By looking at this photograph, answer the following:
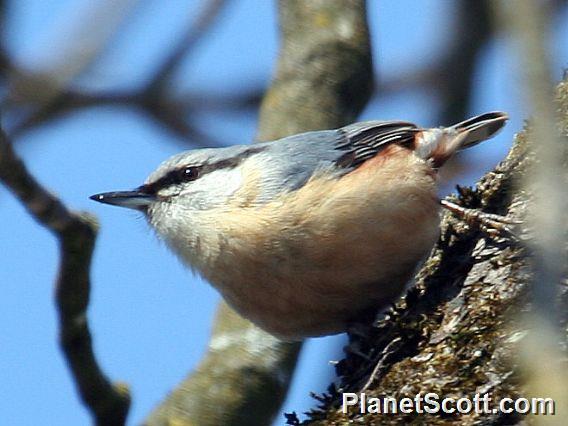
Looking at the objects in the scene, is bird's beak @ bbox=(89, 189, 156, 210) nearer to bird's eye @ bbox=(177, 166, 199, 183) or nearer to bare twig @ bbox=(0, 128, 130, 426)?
bird's eye @ bbox=(177, 166, 199, 183)

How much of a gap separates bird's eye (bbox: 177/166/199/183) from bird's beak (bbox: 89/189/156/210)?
0.13 m

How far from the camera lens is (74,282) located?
2318 mm

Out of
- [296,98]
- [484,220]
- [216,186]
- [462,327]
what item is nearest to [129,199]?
[216,186]

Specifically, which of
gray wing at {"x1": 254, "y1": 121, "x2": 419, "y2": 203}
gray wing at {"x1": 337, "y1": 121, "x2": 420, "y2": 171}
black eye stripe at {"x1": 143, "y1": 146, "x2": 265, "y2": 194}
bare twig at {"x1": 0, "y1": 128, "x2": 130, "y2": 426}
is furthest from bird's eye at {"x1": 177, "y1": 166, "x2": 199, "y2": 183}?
bare twig at {"x1": 0, "y1": 128, "x2": 130, "y2": 426}

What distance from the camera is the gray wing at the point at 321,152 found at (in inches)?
131

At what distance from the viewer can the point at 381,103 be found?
4355 millimetres

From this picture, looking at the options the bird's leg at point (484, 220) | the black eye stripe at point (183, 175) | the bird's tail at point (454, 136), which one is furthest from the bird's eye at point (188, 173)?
the bird's leg at point (484, 220)

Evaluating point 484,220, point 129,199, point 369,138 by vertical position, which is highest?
point 369,138

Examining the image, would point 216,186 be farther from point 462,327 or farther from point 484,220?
point 462,327

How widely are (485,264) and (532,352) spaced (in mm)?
1323

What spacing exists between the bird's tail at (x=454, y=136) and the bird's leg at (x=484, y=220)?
384 mm

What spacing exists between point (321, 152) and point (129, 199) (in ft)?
2.57

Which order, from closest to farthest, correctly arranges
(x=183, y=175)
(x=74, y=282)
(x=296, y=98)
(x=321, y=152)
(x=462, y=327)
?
(x=74, y=282) < (x=462, y=327) < (x=321, y=152) < (x=183, y=175) < (x=296, y=98)

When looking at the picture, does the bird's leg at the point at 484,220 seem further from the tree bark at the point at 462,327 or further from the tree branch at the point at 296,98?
the tree branch at the point at 296,98
